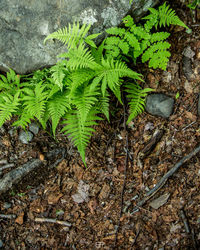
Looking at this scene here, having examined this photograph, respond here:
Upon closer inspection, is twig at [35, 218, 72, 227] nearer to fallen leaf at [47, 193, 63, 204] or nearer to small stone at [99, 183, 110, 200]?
fallen leaf at [47, 193, 63, 204]

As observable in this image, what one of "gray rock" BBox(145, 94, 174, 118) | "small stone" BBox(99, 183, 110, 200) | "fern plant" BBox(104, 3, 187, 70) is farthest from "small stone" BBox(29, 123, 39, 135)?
"gray rock" BBox(145, 94, 174, 118)

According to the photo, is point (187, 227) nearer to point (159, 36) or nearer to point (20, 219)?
point (20, 219)

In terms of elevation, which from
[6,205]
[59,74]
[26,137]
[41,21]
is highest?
[41,21]

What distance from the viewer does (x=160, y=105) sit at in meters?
Answer: 3.79

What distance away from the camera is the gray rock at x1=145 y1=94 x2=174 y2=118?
149 inches

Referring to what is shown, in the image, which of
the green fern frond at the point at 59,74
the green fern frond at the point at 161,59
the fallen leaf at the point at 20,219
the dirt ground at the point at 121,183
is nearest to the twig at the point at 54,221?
the dirt ground at the point at 121,183

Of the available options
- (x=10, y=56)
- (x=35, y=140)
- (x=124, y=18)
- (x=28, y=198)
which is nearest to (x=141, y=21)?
(x=124, y=18)

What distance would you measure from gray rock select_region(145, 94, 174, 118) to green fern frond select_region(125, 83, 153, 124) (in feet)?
0.46

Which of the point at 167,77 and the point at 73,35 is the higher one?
the point at 73,35

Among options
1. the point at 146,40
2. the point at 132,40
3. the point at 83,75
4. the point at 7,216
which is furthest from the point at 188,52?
the point at 7,216

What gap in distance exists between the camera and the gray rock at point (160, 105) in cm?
377

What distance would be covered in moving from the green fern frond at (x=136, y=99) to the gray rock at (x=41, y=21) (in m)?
1.13

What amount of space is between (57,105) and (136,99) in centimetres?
135

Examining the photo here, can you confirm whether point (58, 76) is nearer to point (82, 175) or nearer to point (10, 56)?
point (10, 56)
